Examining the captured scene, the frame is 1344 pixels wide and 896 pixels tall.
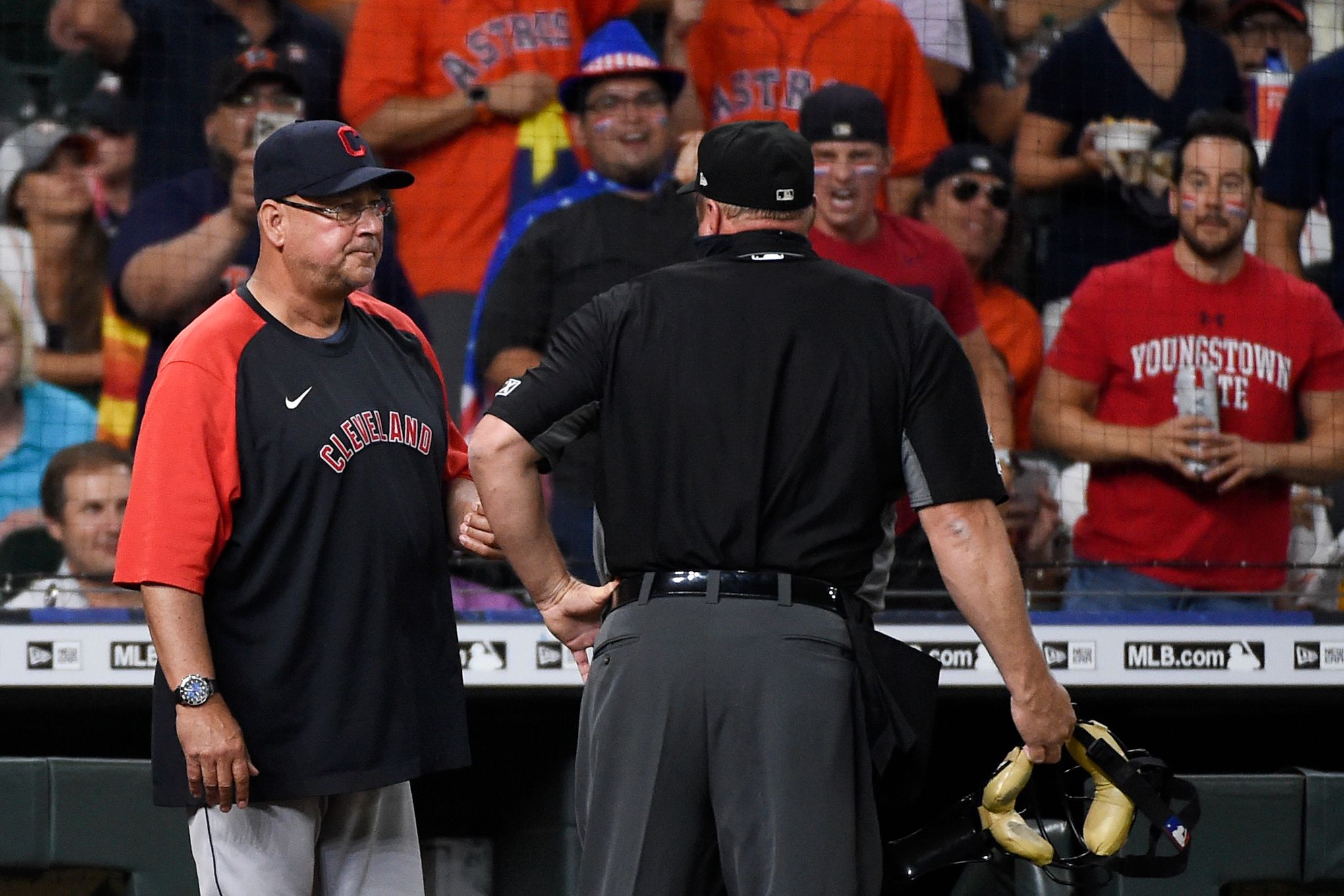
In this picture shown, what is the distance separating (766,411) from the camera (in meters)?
1.82

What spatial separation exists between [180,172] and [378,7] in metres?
0.65

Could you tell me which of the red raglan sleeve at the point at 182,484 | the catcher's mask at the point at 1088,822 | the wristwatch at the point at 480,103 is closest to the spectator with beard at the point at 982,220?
the wristwatch at the point at 480,103

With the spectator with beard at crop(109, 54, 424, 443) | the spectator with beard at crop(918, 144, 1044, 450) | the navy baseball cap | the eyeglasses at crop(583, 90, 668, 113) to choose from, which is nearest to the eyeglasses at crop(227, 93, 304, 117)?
the spectator with beard at crop(109, 54, 424, 443)

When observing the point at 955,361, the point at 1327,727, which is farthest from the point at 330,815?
the point at 1327,727

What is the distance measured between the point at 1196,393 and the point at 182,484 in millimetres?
2724

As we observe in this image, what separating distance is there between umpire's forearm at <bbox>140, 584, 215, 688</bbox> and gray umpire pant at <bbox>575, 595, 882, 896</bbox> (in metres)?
0.51

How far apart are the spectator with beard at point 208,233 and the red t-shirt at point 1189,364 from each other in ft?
5.73

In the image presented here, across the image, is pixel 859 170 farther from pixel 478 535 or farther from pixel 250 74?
pixel 478 535

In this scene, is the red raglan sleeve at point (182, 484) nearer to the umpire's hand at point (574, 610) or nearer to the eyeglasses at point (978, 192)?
the umpire's hand at point (574, 610)

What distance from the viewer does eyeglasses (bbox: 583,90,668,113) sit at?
385 centimetres

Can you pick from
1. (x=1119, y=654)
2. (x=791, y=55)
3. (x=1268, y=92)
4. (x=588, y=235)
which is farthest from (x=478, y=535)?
(x=1268, y=92)

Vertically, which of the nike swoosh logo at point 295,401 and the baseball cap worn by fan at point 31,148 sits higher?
the baseball cap worn by fan at point 31,148

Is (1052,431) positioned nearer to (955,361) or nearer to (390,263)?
(390,263)

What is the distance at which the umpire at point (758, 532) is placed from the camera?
1.80 metres
